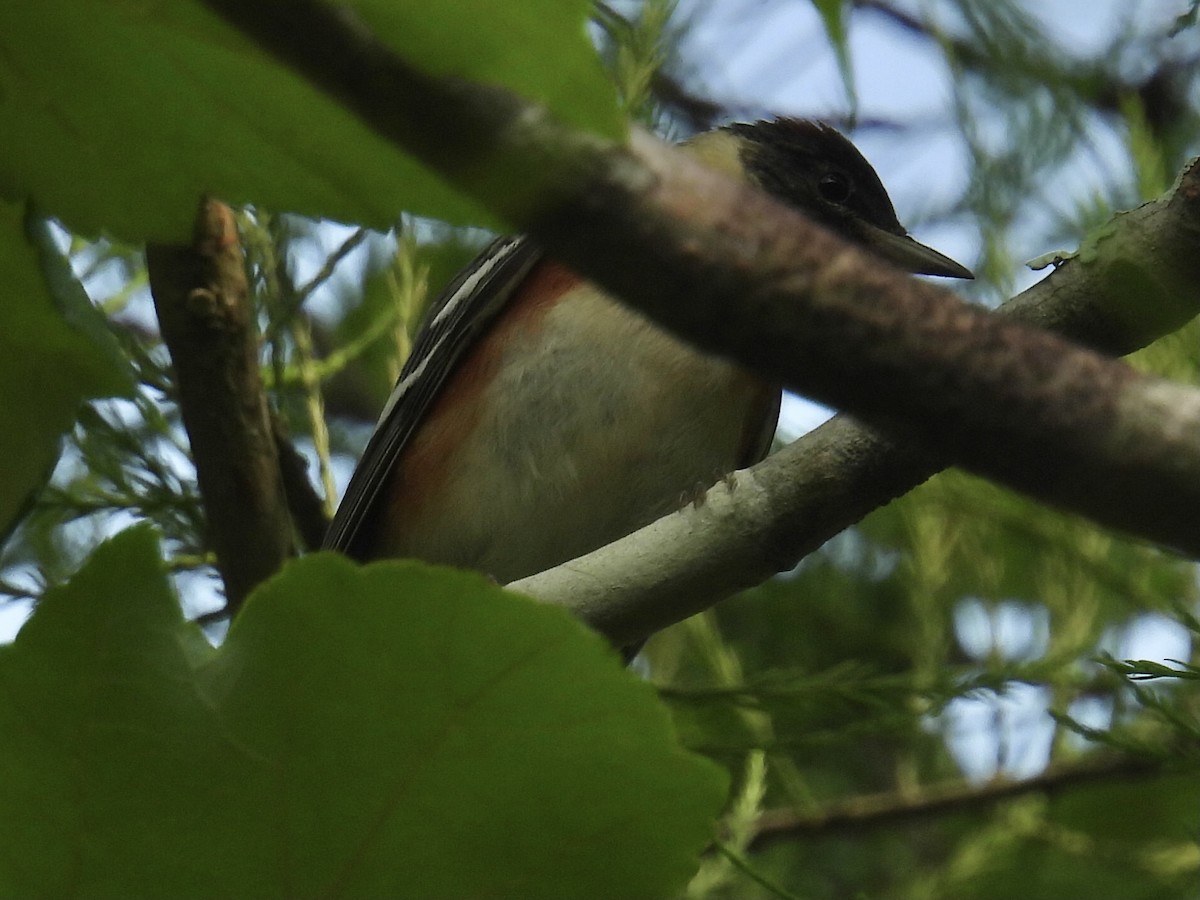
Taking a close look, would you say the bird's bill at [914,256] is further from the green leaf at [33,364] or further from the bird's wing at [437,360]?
the green leaf at [33,364]

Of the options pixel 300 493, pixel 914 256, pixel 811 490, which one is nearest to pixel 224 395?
pixel 300 493

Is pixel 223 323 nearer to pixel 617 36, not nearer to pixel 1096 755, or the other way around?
pixel 617 36

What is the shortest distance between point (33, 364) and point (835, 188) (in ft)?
11.6

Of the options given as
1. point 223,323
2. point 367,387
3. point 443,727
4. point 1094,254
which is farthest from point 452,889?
point 367,387

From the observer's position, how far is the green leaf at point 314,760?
1.34 meters

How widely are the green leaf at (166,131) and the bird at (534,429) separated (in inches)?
95.4

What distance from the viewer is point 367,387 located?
263 inches

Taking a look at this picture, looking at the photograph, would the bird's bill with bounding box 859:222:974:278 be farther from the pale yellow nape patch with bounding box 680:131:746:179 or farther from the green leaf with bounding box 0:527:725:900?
the green leaf with bounding box 0:527:725:900

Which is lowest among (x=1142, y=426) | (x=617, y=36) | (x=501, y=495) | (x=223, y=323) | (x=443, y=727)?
(x=443, y=727)

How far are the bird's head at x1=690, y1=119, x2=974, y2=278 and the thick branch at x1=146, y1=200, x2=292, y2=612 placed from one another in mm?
1996

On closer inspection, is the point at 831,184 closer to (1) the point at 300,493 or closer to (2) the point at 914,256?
(2) the point at 914,256

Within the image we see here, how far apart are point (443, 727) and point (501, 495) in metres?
2.72

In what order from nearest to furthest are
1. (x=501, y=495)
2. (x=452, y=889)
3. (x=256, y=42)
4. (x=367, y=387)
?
(x=256, y=42)
(x=452, y=889)
(x=501, y=495)
(x=367, y=387)

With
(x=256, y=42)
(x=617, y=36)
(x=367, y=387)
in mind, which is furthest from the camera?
(x=367, y=387)
